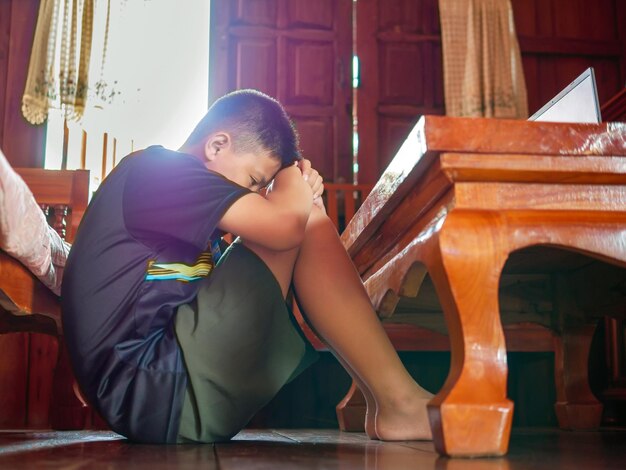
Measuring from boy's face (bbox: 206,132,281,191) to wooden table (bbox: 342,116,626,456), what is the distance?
39cm

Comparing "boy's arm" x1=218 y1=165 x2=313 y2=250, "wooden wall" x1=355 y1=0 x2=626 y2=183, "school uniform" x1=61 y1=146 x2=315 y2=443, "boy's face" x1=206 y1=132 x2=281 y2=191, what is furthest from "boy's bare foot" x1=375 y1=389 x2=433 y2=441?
"wooden wall" x1=355 y1=0 x2=626 y2=183

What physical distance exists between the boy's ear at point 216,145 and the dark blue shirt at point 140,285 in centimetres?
15

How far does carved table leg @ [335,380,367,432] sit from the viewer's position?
5.57ft

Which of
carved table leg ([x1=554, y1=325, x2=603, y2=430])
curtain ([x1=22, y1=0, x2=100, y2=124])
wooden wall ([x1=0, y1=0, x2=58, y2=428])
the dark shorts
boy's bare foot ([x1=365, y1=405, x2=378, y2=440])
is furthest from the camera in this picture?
curtain ([x1=22, y1=0, x2=100, y2=124])

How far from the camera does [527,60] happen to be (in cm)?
399

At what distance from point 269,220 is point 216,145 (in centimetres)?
27

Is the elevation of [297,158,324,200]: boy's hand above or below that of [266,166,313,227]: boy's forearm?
above

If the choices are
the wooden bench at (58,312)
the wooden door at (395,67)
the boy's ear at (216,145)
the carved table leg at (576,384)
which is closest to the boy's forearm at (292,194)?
the boy's ear at (216,145)

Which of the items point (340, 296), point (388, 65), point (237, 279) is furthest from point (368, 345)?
point (388, 65)

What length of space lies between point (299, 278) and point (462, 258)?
1.23 ft

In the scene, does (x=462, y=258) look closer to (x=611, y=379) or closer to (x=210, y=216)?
(x=210, y=216)

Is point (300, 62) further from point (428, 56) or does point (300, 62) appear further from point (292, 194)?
point (292, 194)

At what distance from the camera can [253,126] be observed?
1.27m

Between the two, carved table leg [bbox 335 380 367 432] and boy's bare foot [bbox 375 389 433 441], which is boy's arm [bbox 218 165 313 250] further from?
carved table leg [bbox 335 380 367 432]
